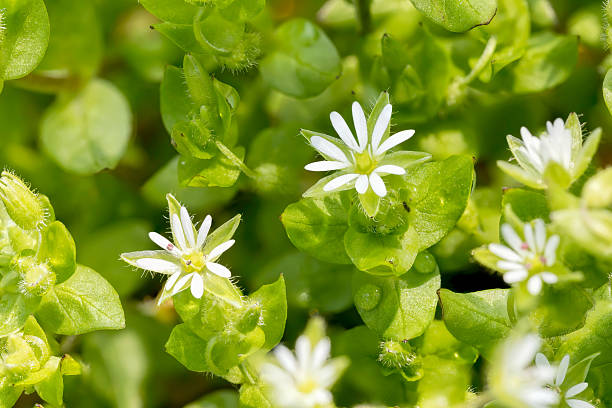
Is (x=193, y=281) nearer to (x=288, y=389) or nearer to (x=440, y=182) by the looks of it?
(x=288, y=389)

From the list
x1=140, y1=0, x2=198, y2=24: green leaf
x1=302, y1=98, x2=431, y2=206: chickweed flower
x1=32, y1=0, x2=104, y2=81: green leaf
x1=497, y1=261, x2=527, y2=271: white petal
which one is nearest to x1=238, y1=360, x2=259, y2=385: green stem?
x1=302, y1=98, x2=431, y2=206: chickweed flower

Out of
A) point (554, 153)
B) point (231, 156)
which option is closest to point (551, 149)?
point (554, 153)

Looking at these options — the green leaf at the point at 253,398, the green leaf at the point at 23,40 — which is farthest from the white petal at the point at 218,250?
the green leaf at the point at 23,40

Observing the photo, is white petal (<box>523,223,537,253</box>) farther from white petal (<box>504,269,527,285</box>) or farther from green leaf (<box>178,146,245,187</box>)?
green leaf (<box>178,146,245,187</box>)

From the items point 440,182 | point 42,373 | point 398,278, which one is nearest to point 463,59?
point 440,182

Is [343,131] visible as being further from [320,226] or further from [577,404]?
[577,404]
